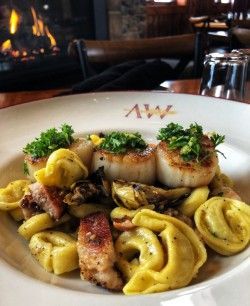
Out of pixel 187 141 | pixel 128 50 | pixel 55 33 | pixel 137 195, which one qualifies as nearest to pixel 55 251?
pixel 137 195

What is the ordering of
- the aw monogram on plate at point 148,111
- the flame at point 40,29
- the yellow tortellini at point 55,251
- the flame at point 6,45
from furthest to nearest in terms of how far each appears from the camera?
the flame at point 40,29 < the flame at point 6,45 < the aw monogram on plate at point 148,111 < the yellow tortellini at point 55,251

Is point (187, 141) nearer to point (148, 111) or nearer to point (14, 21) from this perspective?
point (148, 111)

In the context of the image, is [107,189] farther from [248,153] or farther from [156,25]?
[156,25]

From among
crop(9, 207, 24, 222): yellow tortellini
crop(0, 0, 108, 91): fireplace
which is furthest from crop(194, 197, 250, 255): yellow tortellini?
crop(0, 0, 108, 91): fireplace

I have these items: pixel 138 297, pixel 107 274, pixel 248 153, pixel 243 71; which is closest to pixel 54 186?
pixel 107 274

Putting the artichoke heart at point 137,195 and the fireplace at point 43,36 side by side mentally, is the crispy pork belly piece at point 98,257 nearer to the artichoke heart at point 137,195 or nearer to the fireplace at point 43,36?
the artichoke heart at point 137,195

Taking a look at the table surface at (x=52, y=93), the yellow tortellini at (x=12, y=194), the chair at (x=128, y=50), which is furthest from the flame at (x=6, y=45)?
the yellow tortellini at (x=12, y=194)
